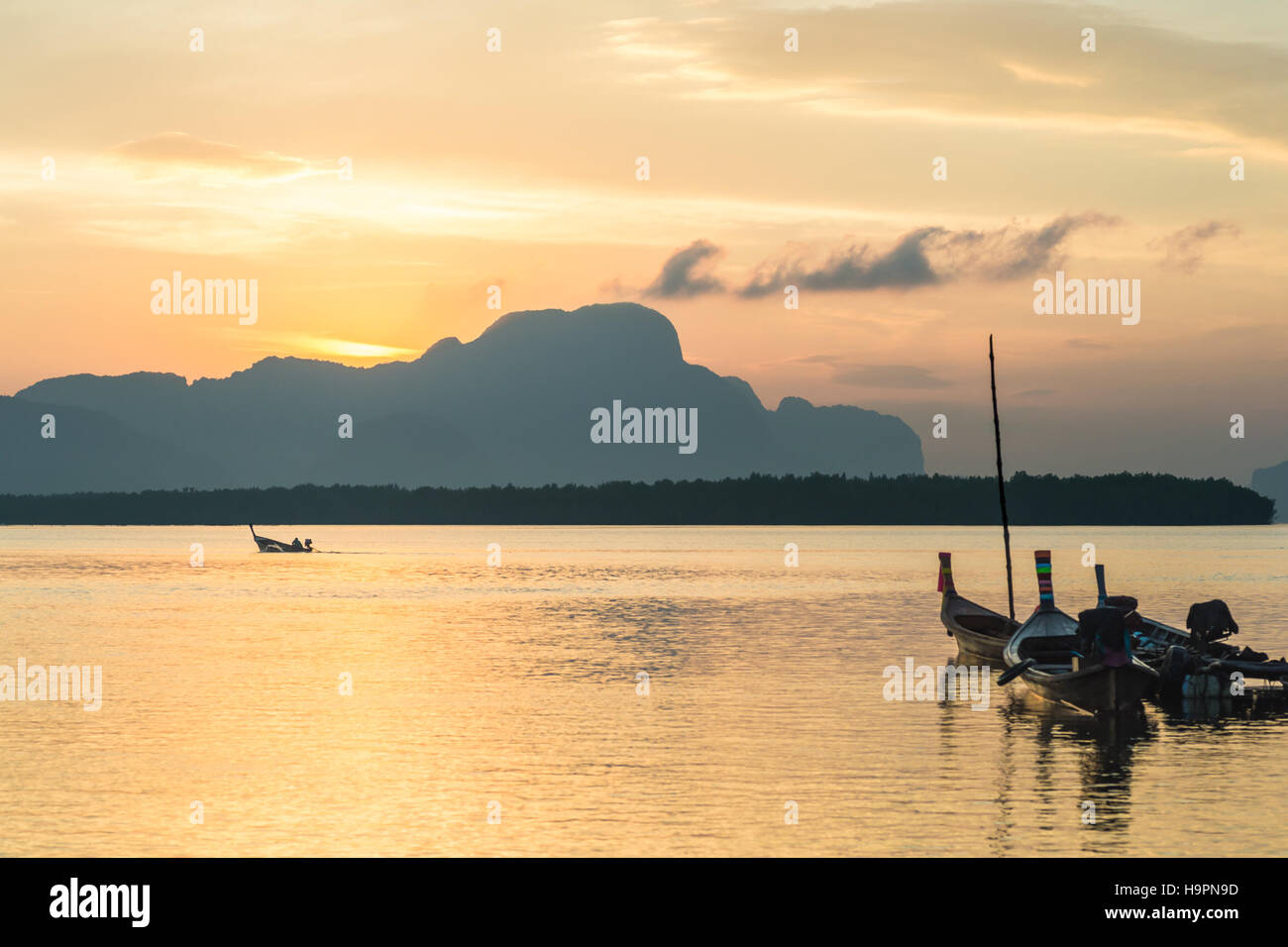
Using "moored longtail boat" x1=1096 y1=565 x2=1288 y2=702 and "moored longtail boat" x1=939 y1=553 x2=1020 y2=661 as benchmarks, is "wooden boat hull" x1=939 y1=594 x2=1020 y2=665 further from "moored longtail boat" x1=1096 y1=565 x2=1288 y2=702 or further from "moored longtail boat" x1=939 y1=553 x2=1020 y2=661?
"moored longtail boat" x1=1096 y1=565 x2=1288 y2=702

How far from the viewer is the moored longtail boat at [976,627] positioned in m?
48.6

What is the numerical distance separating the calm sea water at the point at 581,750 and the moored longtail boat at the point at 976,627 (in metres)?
2.64

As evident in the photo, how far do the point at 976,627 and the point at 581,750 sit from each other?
972 inches

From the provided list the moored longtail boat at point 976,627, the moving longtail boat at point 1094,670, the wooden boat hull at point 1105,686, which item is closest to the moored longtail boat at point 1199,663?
the moving longtail boat at point 1094,670

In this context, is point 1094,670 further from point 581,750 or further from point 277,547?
point 277,547

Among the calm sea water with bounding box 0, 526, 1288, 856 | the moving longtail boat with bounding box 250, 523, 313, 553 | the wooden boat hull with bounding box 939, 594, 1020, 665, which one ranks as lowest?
the calm sea water with bounding box 0, 526, 1288, 856

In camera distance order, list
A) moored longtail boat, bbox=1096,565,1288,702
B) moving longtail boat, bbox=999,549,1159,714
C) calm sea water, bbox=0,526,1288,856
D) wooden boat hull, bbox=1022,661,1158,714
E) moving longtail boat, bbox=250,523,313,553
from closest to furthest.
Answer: calm sea water, bbox=0,526,1288,856 < moving longtail boat, bbox=999,549,1159,714 < wooden boat hull, bbox=1022,661,1158,714 < moored longtail boat, bbox=1096,565,1288,702 < moving longtail boat, bbox=250,523,313,553

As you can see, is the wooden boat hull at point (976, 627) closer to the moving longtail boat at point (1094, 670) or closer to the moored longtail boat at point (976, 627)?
the moored longtail boat at point (976, 627)

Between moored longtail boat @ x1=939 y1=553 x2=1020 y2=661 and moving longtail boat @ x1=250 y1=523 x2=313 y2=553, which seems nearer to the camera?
moored longtail boat @ x1=939 y1=553 x2=1020 y2=661

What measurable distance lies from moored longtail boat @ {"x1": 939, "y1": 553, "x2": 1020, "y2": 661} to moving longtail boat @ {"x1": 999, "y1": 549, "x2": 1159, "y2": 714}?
9476mm

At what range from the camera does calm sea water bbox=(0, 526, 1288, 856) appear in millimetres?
22531

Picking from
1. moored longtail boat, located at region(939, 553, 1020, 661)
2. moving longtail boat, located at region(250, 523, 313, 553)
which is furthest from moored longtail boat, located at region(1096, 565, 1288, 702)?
moving longtail boat, located at region(250, 523, 313, 553)

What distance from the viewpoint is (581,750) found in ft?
102
